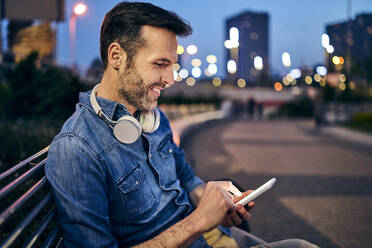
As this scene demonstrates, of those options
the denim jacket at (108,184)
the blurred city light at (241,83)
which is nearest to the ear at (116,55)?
the denim jacket at (108,184)

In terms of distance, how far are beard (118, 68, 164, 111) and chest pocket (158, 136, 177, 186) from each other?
0.88ft

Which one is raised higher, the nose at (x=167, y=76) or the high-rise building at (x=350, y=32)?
the high-rise building at (x=350, y=32)

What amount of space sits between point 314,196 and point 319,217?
1121 millimetres

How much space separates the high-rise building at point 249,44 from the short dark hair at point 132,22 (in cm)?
2164

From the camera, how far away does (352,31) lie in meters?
24.1

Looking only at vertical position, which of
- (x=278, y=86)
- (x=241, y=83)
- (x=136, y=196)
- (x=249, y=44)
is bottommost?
(x=136, y=196)

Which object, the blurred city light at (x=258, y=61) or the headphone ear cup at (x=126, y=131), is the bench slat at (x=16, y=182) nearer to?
the headphone ear cup at (x=126, y=131)

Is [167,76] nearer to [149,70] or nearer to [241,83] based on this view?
[149,70]

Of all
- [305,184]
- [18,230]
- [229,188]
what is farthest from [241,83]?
Result: [18,230]

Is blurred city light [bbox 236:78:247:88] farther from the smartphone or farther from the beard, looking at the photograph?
the smartphone

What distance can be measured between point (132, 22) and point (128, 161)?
65 centimetres

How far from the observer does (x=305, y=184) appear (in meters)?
6.84

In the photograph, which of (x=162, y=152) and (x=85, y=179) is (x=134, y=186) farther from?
(x=162, y=152)

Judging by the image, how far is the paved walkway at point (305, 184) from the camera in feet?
14.4
